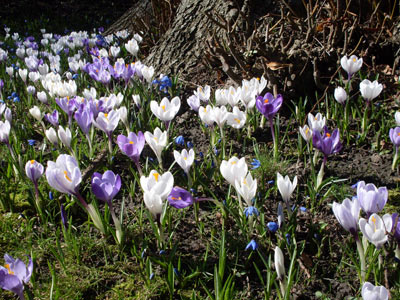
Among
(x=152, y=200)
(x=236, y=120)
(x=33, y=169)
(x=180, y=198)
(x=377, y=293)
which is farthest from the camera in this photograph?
(x=236, y=120)

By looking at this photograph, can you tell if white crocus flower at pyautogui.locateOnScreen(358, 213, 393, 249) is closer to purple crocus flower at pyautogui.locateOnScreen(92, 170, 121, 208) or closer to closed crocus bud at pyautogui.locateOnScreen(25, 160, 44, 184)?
purple crocus flower at pyautogui.locateOnScreen(92, 170, 121, 208)

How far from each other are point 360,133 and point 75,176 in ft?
6.03

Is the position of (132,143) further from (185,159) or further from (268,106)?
(268,106)

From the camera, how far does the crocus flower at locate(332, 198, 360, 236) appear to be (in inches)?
51.9

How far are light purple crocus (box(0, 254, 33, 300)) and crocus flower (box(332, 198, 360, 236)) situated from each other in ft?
3.34

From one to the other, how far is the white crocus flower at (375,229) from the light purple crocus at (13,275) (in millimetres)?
1066

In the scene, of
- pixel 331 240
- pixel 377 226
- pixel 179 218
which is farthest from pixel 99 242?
pixel 377 226

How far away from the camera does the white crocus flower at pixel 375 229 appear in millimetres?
1248

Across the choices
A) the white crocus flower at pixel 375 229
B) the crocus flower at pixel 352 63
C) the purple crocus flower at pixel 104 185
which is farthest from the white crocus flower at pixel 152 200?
the crocus flower at pixel 352 63

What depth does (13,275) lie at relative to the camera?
1204mm

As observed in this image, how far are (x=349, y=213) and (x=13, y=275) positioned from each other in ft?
3.57

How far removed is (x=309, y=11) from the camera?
2947mm

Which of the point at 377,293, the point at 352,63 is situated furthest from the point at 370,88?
the point at 377,293

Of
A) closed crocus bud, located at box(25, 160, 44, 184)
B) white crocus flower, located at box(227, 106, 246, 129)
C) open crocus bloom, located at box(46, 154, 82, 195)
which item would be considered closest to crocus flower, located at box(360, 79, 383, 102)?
white crocus flower, located at box(227, 106, 246, 129)
